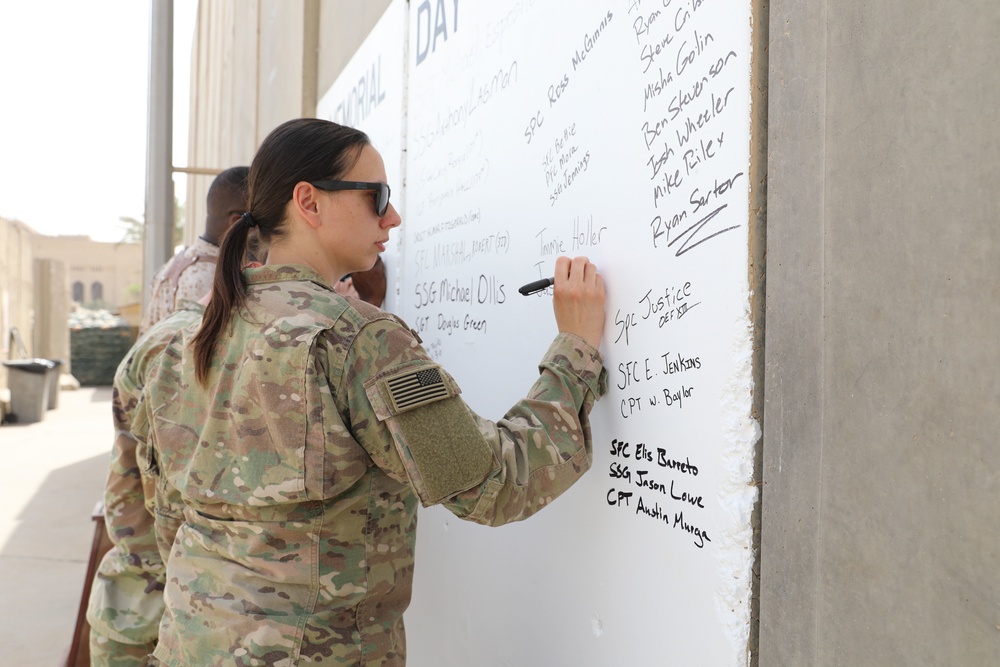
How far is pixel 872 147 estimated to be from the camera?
3.23 feet

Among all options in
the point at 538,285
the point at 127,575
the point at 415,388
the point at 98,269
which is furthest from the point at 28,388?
the point at 98,269

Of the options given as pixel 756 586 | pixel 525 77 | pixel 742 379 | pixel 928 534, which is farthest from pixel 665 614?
pixel 525 77

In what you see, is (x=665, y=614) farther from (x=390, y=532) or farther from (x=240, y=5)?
(x=240, y=5)

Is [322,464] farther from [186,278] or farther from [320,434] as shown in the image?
[186,278]

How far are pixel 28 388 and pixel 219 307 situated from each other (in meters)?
12.8

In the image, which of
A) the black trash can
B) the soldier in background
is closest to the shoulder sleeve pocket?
the soldier in background

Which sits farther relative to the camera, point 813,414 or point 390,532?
point 390,532

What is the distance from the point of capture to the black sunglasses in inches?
62.1

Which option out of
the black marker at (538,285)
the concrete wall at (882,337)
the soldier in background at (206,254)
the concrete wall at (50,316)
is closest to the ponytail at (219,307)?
the black marker at (538,285)

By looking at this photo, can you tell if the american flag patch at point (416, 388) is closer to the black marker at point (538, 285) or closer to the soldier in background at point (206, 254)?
the black marker at point (538, 285)

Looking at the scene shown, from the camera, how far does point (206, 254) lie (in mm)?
3010

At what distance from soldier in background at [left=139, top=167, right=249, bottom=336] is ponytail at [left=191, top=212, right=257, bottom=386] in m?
1.15

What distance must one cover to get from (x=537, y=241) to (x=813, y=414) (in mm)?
944

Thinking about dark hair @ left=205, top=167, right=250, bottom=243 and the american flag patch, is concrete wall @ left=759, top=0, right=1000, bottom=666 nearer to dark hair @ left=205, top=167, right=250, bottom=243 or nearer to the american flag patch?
the american flag patch
